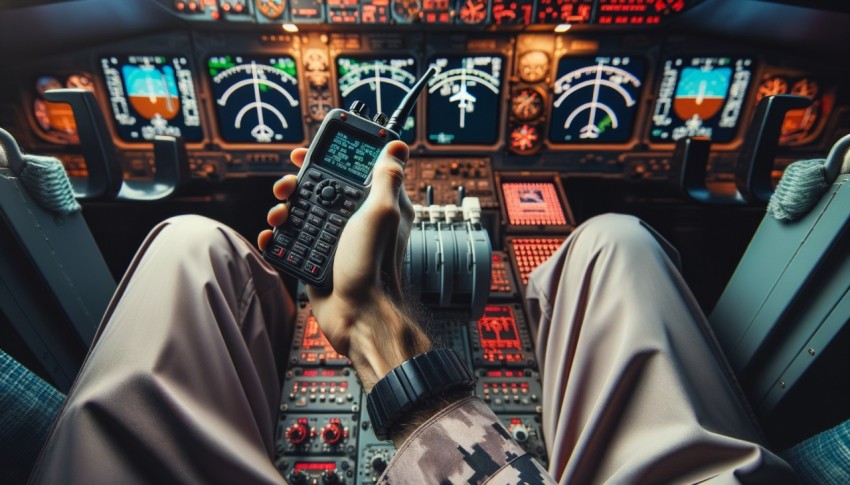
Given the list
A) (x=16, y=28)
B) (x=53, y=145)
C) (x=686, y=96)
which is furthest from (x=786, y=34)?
(x=53, y=145)

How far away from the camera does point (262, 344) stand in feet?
3.79

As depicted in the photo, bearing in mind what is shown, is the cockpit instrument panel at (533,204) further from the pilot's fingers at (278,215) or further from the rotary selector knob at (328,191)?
the pilot's fingers at (278,215)

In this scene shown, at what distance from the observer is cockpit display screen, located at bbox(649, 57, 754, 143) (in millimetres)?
2279

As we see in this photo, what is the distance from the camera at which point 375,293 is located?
32.8 inches

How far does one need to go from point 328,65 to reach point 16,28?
1.45 metres

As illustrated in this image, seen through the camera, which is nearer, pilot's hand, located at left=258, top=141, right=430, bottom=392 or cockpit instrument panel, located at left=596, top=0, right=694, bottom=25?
pilot's hand, located at left=258, top=141, right=430, bottom=392

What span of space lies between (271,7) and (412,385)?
82.2 inches

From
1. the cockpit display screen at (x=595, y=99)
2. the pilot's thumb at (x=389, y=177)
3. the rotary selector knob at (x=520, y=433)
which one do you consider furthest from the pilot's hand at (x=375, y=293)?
the cockpit display screen at (x=595, y=99)

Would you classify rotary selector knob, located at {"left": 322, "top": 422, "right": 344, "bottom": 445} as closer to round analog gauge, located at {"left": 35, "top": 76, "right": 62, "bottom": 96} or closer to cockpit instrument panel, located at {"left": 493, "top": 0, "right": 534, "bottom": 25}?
cockpit instrument panel, located at {"left": 493, "top": 0, "right": 534, "bottom": 25}

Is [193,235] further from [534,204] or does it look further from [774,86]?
[774,86]

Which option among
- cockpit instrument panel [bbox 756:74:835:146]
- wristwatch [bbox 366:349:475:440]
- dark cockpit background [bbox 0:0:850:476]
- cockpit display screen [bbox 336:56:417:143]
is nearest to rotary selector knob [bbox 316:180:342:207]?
wristwatch [bbox 366:349:475:440]

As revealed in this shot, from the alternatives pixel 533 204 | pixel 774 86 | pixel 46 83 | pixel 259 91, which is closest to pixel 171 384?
pixel 533 204

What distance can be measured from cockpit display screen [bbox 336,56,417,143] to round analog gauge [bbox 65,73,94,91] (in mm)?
1348

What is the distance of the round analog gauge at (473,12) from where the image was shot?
6.82 ft
